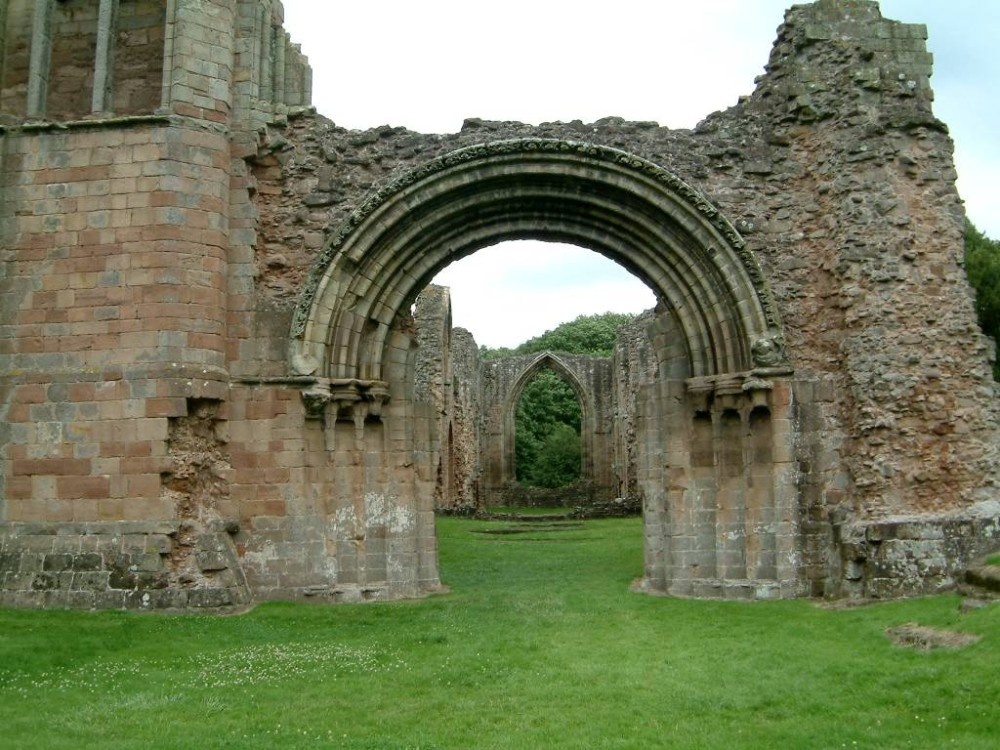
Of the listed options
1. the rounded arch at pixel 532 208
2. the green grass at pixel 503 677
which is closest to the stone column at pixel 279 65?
the rounded arch at pixel 532 208

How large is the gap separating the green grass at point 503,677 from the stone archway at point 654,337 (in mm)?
1121

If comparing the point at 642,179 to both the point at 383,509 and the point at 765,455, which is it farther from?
the point at 383,509

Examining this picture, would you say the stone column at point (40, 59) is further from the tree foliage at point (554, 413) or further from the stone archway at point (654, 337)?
the tree foliage at point (554, 413)

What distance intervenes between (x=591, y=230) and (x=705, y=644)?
5.25m

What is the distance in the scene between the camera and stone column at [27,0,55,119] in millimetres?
10688

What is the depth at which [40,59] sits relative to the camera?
425 inches

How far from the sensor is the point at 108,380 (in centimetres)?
976

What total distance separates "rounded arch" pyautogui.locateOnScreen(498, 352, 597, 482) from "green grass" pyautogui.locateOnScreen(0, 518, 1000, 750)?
2443cm

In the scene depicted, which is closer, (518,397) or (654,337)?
(654,337)

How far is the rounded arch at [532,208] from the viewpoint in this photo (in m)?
10.4

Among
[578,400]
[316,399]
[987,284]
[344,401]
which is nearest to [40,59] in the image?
Result: [316,399]

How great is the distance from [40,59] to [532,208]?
5678 mm

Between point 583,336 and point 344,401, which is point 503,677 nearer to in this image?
point 344,401

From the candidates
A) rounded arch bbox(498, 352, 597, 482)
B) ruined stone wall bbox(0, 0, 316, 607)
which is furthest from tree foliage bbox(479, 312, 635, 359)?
ruined stone wall bbox(0, 0, 316, 607)
